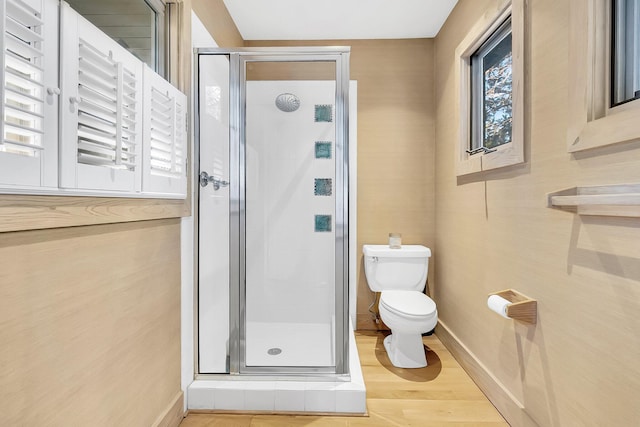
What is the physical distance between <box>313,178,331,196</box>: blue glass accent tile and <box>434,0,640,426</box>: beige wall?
919 mm

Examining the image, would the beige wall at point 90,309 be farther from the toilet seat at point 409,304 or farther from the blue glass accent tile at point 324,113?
the toilet seat at point 409,304

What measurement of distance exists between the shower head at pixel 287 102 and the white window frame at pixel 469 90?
113cm

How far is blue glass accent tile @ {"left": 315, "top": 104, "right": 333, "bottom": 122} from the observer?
1.90 metres

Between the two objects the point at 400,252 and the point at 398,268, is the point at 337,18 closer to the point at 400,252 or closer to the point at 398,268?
the point at 400,252

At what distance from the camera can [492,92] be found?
2.07 meters

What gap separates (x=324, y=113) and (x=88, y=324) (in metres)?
1.46

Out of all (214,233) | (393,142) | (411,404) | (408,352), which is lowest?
(411,404)

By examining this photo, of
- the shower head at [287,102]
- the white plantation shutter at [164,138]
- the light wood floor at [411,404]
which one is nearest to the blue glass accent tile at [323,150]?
the shower head at [287,102]

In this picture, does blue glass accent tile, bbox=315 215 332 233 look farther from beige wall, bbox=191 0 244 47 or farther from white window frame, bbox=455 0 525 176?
beige wall, bbox=191 0 244 47

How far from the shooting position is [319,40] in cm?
287

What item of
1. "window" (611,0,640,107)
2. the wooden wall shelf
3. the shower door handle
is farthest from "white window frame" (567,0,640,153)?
the shower door handle

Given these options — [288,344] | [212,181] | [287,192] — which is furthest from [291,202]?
[288,344]

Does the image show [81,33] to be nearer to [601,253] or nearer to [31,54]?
[31,54]

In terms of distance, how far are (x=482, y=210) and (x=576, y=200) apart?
2.88 ft
